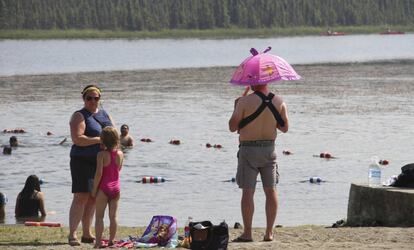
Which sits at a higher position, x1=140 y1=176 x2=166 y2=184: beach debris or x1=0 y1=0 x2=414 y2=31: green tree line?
x1=0 y1=0 x2=414 y2=31: green tree line

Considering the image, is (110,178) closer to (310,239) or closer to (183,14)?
(310,239)

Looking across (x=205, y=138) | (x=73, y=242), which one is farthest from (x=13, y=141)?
(x=73, y=242)

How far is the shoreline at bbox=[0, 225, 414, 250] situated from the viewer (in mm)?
13602

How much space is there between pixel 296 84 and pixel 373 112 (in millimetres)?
15308

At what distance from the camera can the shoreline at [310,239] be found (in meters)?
13.6

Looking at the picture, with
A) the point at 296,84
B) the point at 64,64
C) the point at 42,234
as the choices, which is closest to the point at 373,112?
the point at 296,84

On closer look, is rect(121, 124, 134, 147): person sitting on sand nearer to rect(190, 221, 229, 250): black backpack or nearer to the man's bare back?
the man's bare back

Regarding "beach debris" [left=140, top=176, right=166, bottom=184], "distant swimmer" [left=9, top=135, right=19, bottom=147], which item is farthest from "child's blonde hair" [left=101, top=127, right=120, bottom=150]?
"distant swimmer" [left=9, top=135, right=19, bottom=147]

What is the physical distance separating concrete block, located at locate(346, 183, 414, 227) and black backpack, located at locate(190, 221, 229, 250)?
3.20 m

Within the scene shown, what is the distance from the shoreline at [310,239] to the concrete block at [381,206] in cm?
52

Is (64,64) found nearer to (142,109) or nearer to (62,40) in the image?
(142,109)

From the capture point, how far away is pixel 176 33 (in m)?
180

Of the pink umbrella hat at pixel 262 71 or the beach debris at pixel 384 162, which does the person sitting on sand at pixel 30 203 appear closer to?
the pink umbrella hat at pixel 262 71

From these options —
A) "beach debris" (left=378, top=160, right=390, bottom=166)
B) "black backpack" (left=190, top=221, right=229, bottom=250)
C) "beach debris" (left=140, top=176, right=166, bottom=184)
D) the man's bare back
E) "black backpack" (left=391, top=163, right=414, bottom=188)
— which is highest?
the man's bare back
